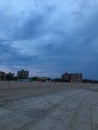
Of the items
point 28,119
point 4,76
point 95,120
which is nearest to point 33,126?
point 28,119

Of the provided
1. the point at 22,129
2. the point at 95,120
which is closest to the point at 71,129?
the point at 22,129

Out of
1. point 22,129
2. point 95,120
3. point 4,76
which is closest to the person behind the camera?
point 22,129

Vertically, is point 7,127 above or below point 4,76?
below

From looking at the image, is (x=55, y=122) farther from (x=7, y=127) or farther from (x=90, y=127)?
(x=7, y=127)

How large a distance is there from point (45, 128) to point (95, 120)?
2557 millimetres

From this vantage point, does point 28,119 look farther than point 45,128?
Yes

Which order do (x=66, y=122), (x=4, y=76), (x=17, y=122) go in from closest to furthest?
(x=17, y=122)
(x=66, y=122)
(x=4, y=76)

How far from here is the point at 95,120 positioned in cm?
1012

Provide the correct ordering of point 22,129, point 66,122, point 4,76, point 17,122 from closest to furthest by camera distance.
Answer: point 22,129
point 17,122
point 66,122
point 4,76

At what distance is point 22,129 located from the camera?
7734 mm

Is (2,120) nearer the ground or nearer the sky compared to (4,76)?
nearer the ground

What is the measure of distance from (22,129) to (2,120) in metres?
1.53

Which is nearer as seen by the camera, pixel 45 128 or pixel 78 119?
pixel 45 128

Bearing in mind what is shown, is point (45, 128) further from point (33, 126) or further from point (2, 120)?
point (2, 120)
